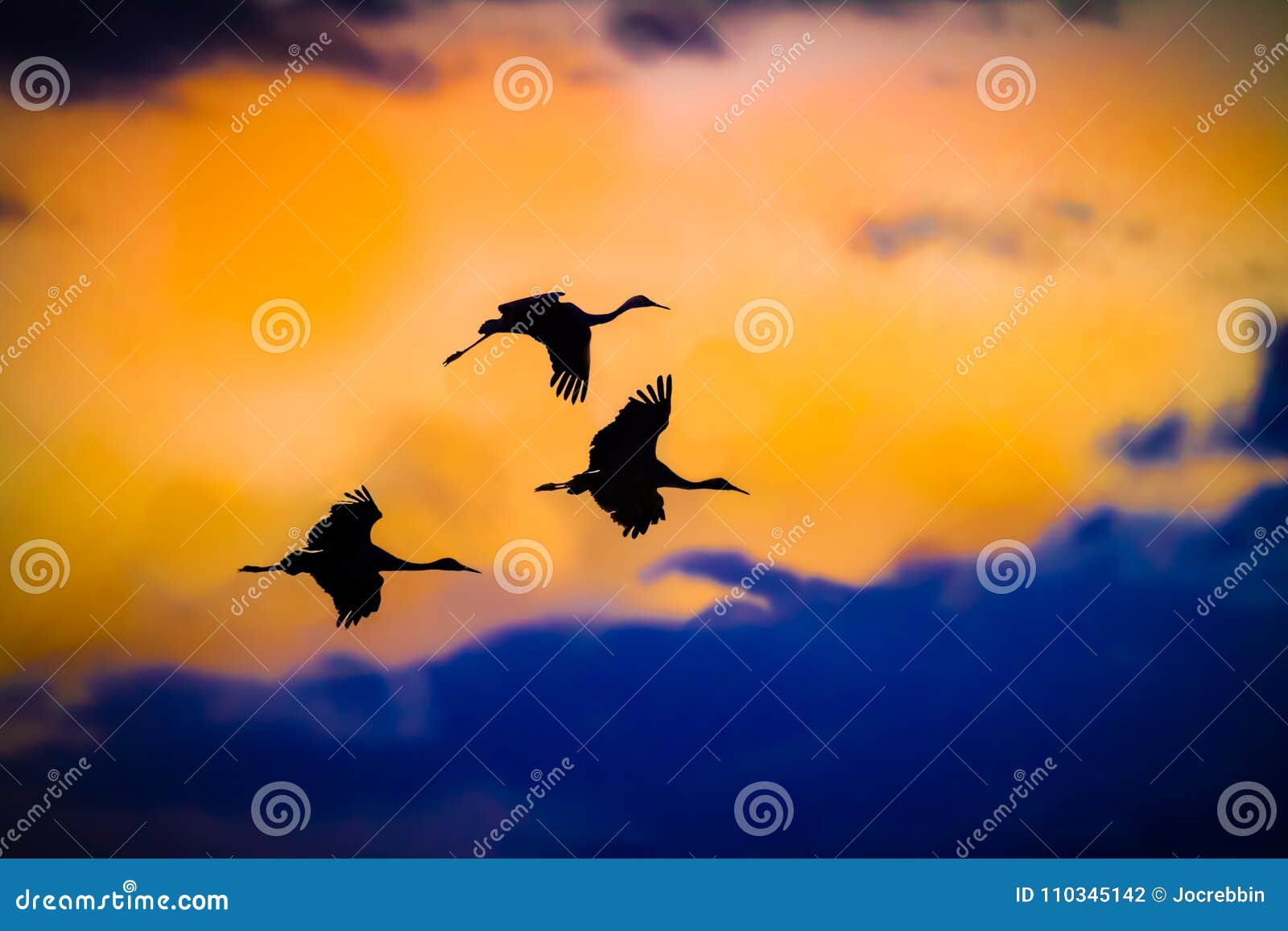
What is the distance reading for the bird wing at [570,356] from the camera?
5.59 m

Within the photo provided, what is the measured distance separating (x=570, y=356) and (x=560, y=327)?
0.12 metres

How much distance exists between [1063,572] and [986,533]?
376mm

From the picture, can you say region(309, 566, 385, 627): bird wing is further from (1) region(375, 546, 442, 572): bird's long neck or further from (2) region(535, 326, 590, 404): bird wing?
(2) region(535, 326, 590, 404): bird wing

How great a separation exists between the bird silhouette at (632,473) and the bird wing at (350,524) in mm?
711

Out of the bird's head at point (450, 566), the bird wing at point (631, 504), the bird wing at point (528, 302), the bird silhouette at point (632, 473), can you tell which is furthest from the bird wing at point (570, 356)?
the bird's head at point (450, 566)

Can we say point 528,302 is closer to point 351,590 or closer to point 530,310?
point 530,310

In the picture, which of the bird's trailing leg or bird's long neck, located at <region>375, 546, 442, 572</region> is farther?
the bird's trailing leg

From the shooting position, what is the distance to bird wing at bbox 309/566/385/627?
18.3 ft

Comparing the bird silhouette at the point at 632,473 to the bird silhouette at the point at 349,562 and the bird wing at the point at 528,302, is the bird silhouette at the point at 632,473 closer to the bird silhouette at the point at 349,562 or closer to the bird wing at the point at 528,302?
the bird wing at the point at 528,302

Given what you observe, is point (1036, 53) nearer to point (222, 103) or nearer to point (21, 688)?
point (222, 103)

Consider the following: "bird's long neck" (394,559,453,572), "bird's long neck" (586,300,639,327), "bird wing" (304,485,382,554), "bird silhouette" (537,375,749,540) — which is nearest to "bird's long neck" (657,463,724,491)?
"bird silhouette" (537,375,749,540)

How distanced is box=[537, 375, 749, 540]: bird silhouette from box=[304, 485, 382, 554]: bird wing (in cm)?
71

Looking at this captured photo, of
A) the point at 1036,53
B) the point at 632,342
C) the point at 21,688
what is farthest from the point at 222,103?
the point at 1036,53

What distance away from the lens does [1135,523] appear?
5.87 metres
